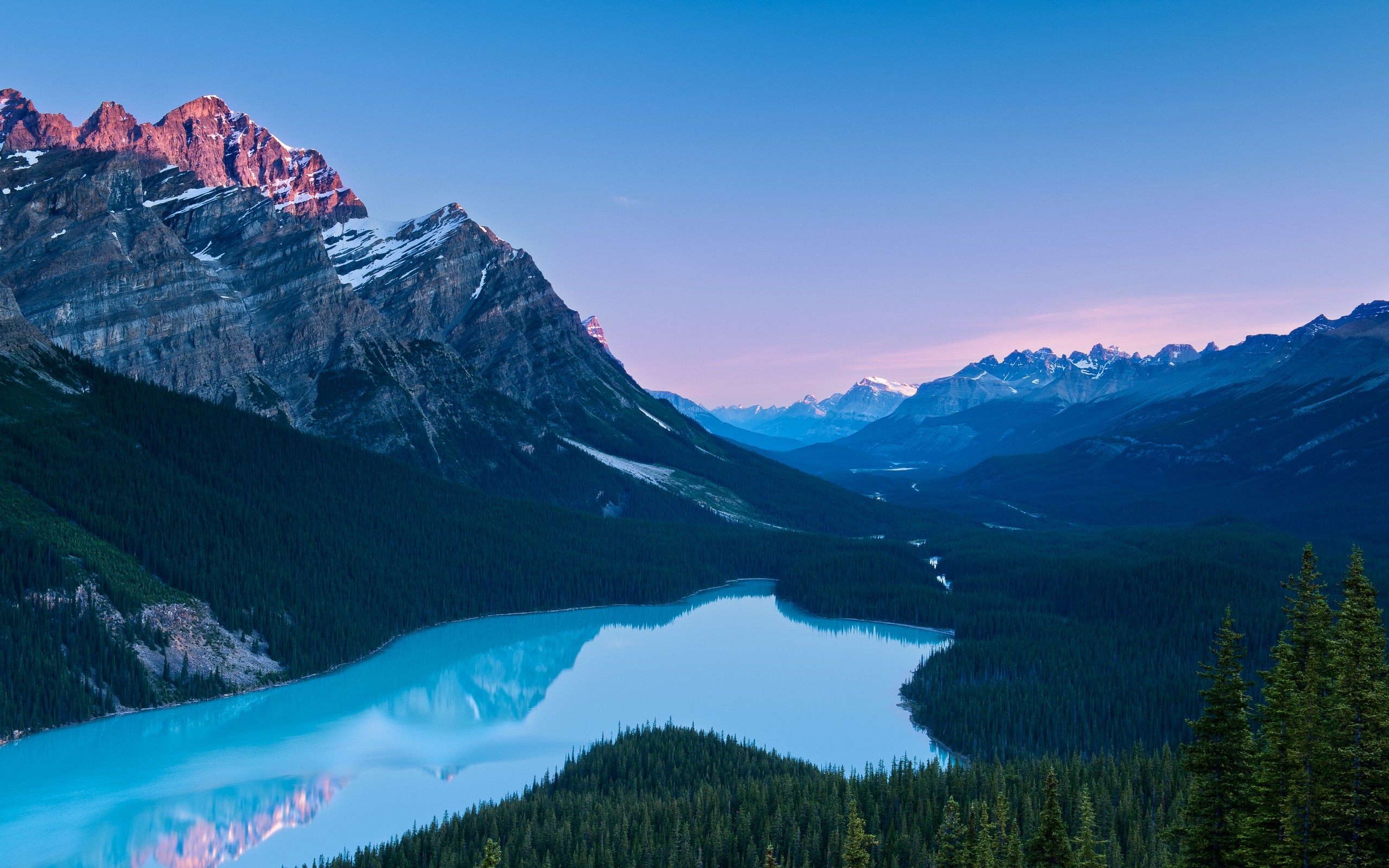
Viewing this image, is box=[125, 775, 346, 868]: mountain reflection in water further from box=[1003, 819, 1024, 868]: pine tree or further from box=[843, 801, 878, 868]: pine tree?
box=[1003, 819, 1024, 868]: pine tree

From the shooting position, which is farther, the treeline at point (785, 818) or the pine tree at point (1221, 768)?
the treeline at point (785, 818)

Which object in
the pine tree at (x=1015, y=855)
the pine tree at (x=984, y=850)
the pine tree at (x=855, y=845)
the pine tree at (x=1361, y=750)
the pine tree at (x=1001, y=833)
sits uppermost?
the pine tree at (x=1361, y=750)

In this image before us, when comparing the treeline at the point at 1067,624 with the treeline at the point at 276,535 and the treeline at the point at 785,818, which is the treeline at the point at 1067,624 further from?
the treeline at the point at 276,535

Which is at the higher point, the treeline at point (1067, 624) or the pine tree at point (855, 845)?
the pine tree at point (855, 845)

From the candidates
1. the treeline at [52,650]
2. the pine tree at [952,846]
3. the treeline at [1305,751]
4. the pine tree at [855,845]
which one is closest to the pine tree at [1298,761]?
the treeline at [1305,751]

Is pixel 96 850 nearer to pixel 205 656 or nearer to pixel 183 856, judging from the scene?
pixel 183 856

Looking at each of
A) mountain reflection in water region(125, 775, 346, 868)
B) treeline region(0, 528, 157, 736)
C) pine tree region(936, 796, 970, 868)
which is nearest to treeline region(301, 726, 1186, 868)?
pine tree region(936, 796, 970, 868)

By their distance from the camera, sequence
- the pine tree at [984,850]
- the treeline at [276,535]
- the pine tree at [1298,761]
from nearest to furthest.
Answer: the pine tree at [1298,761] < the pine tree at [984,850] < the treeline at [276,535]
